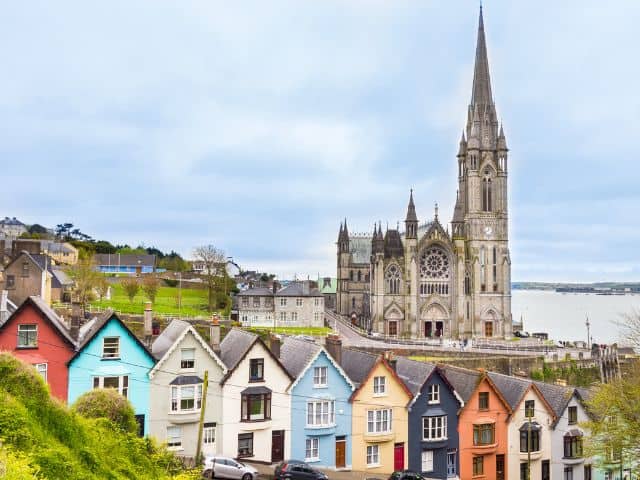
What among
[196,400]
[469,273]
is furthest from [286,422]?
[469,273]

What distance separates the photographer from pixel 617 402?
3194 cm

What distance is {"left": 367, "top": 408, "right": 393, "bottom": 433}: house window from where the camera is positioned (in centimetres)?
3456

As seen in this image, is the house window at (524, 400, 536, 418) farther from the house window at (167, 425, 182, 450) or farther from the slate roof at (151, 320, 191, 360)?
the slate roof at (151, 320, 191, 360)

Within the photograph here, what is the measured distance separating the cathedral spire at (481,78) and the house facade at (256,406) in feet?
272

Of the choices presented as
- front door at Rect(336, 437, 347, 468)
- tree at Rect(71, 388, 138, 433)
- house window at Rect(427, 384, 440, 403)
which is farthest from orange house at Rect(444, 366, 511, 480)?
tree at Rect(71, 388, 138, 433)

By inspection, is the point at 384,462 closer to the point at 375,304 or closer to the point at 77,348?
A: the point at 77,348

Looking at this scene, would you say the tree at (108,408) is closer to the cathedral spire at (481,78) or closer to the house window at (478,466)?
the house window at (478,466)

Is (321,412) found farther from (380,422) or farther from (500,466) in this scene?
(500,466)

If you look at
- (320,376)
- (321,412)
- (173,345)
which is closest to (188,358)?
(173,345)

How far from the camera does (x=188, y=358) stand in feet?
105

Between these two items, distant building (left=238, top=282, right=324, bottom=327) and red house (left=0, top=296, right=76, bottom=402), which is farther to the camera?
distant building (left=238, top=282, right=324, bottom=327)

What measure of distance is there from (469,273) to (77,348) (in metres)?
77.2

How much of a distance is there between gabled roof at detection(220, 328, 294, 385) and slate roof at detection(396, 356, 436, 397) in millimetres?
7187

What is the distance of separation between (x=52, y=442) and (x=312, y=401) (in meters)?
21.5
